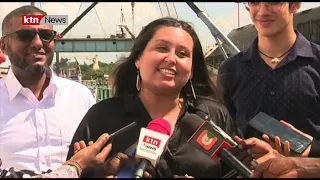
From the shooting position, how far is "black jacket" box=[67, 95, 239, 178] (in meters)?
1.76

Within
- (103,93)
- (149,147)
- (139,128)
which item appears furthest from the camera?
(103,93)

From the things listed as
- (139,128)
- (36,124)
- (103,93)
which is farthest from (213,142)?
(103,93)

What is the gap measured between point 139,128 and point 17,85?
1.01 metres

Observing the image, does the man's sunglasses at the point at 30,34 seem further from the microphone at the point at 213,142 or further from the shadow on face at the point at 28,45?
the microphone at the point at 213,142

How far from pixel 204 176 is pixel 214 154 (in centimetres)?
25

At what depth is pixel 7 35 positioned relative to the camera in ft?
8.37

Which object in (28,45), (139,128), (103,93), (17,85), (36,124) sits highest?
(28,45)

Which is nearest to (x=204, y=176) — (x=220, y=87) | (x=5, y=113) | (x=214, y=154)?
(x=214, y=154)

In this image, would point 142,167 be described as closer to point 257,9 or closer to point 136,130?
point 136,130

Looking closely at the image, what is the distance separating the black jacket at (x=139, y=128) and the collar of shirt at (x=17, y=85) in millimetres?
747

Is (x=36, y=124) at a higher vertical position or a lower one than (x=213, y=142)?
lower

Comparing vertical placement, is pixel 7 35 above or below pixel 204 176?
above

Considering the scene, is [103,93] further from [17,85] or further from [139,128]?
[139,128]

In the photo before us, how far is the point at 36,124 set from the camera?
2.48 meters
